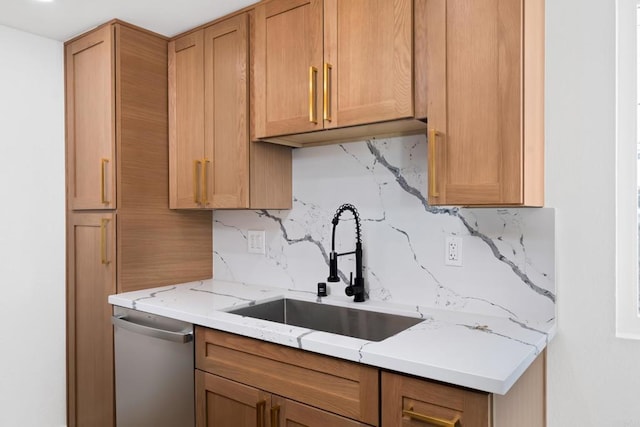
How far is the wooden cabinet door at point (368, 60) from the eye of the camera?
5.21ft

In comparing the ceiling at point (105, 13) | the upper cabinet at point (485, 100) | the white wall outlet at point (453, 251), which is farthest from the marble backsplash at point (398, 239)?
the ceiling at point (105, 13)

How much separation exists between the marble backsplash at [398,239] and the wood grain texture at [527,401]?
187 mm

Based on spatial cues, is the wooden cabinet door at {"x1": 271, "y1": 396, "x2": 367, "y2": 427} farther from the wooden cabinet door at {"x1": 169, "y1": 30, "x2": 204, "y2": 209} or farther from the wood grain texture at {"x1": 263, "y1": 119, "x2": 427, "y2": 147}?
the wooden cabinet door at {"x1": 169, "y1": 30, "x2": 204, "y2": 209}

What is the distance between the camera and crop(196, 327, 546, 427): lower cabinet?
1.18 metres

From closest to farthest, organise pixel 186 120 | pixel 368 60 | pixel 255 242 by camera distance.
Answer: pixel 368 60 < pixel 186 120 < pixel 255 242

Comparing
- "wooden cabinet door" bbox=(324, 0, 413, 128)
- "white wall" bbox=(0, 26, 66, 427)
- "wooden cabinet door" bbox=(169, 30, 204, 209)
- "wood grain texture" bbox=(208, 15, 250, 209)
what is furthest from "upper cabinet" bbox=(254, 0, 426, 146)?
"white wall" bbox=(0, 26, 66, 427)

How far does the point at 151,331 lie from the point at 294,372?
2.74 ft

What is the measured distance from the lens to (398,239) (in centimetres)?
195

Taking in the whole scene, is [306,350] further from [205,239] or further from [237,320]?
[205,239]

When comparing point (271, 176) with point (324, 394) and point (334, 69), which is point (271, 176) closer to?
point (334, 69)

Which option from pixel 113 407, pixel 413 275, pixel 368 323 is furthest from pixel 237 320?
pixel 113 407

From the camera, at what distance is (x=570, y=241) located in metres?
1.56

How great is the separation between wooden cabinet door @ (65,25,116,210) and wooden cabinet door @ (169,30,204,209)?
1.04ft

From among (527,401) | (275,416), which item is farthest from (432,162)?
(275,416)
